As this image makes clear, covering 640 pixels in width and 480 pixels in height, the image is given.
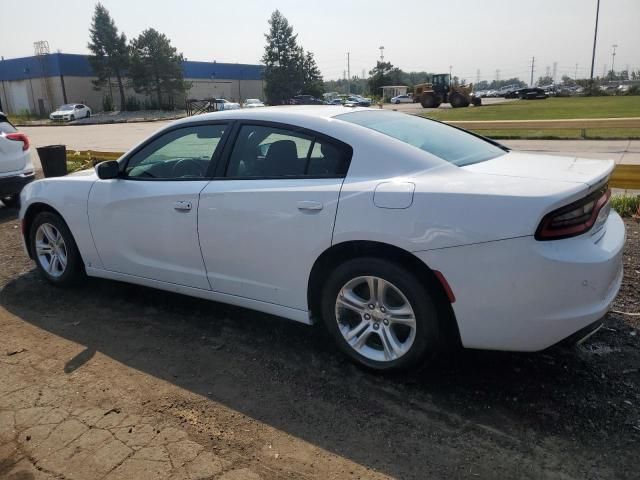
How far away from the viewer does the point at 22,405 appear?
10.0 feet

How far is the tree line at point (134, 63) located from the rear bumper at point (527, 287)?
61.7m

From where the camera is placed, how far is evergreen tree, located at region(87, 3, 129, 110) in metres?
57.7

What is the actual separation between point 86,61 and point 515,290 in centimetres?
6758

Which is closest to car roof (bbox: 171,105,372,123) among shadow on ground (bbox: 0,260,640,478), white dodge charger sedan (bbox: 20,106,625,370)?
white dodge charger sedan (bbox: 20,106,625,370)

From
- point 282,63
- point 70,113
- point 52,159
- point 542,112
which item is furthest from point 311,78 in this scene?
point 52,159

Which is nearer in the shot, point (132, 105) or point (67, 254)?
point (67, 254)

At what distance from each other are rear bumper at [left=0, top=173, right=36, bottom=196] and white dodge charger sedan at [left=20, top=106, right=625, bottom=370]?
4359mm

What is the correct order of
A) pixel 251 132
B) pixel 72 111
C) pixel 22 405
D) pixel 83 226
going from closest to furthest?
pixel 22 405 → pixel 251 132 → pixel 83 226 → pixel 72 111

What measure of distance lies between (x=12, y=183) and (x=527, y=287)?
7.88 m

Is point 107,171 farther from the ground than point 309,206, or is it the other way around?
point 107,171

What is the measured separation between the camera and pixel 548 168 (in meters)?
3.08

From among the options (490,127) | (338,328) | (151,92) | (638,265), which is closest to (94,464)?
(338,328)

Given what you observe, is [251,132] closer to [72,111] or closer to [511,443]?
[511,443]

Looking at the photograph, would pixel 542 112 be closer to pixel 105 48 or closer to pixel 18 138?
pixel 18 138
